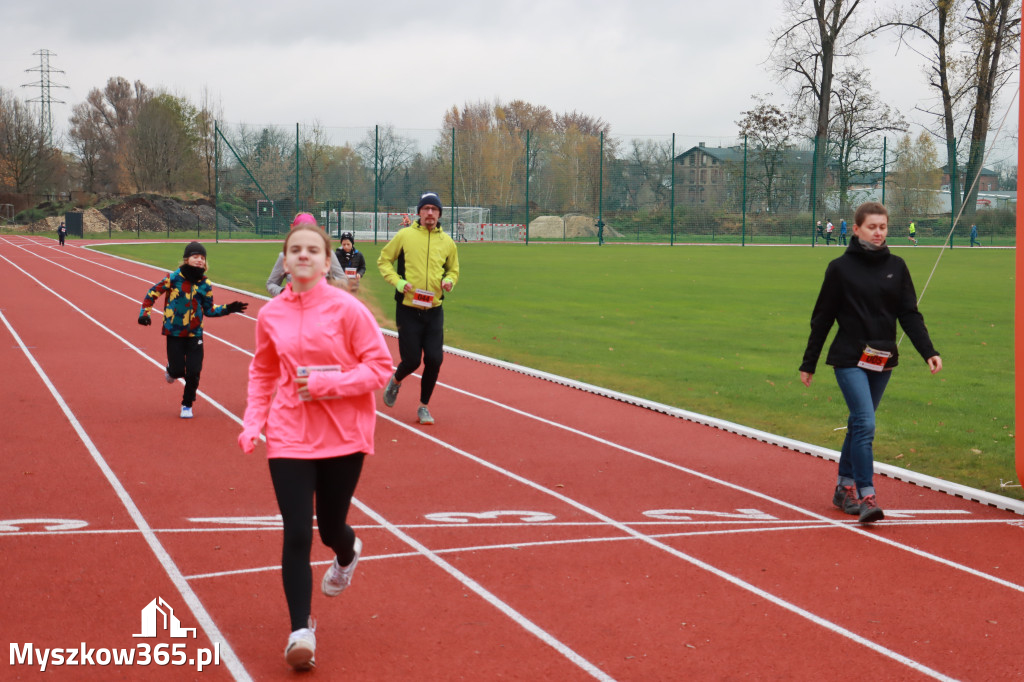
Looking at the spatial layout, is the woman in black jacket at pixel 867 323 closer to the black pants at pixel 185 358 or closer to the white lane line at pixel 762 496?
the white lane line at pixel 762 496

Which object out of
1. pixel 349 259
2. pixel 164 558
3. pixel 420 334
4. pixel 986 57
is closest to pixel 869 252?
pixel 420 334

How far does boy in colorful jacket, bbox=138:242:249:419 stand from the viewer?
986 cm

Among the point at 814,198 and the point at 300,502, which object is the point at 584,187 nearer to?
the point at 814,198

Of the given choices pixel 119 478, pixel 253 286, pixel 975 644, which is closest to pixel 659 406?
pixel 119 478

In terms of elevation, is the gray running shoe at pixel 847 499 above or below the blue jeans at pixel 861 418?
below

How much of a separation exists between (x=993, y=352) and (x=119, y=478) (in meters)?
12.6

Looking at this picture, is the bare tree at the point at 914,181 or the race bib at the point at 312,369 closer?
the race bib at the point at 312,369

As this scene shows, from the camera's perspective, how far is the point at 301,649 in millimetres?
4117

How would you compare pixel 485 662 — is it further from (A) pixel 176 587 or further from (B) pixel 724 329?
(B) pixel 724 329

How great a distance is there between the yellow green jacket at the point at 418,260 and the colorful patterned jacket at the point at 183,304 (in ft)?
5.60

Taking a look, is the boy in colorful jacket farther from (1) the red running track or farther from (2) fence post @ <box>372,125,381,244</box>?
(2) fence post @ <box>372,125,381,244</box>

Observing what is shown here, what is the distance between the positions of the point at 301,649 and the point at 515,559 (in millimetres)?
1932

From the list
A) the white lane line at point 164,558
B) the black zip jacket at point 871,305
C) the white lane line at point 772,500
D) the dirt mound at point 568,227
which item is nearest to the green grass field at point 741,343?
the white lane line at point 772,500

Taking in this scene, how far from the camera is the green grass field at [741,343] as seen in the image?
9820 millimetres
